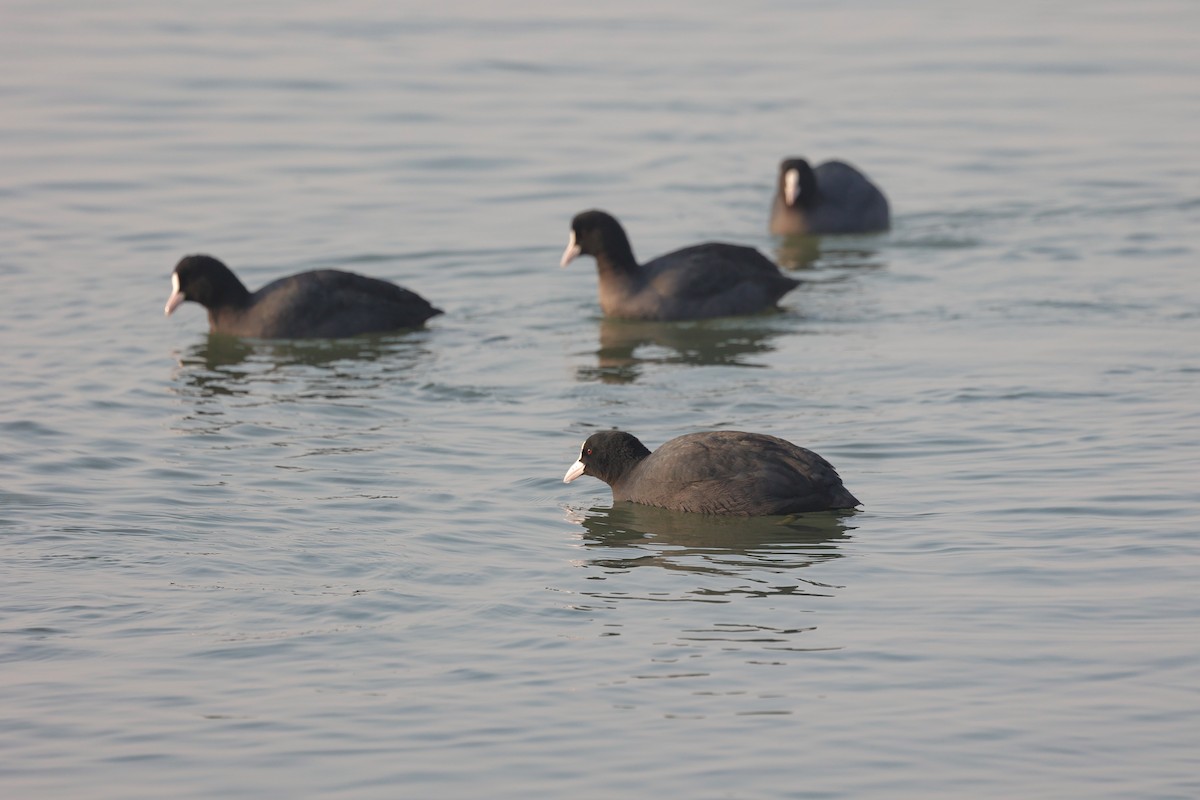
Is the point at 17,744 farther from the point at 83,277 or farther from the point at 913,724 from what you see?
the point at 83,277

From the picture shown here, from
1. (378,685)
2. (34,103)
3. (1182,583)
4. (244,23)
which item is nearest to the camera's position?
(378,685)

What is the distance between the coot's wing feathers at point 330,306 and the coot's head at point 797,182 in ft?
17.5

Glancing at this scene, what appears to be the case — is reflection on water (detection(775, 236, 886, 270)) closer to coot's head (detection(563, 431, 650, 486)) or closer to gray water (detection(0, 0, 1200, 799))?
gray water (detection(0, 0, 1200, 799))

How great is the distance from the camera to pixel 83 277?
18.9 m

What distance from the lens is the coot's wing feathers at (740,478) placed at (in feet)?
36.4

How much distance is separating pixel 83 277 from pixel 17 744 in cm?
1158

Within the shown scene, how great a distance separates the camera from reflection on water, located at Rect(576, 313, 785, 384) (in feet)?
51.5

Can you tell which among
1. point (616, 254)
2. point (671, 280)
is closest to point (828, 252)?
point (671, 280)

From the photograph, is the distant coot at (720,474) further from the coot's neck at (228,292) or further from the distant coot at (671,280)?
the coot's neck at (228,292)

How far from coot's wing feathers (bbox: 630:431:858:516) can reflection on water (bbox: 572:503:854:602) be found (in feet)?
0.35

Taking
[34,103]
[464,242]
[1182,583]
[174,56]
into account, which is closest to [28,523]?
[1182,583]

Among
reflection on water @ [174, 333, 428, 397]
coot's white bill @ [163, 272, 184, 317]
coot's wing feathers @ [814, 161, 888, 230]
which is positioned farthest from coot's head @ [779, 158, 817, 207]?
coot's white bill @ [163, 272, 184, 317]

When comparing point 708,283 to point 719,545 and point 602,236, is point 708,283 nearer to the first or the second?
point 602,236

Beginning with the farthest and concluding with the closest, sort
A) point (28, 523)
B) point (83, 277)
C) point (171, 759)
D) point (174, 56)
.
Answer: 1. point (174, 56)
2. point (83, 277)
3. point (28, 523)
4. point (171, 759)
